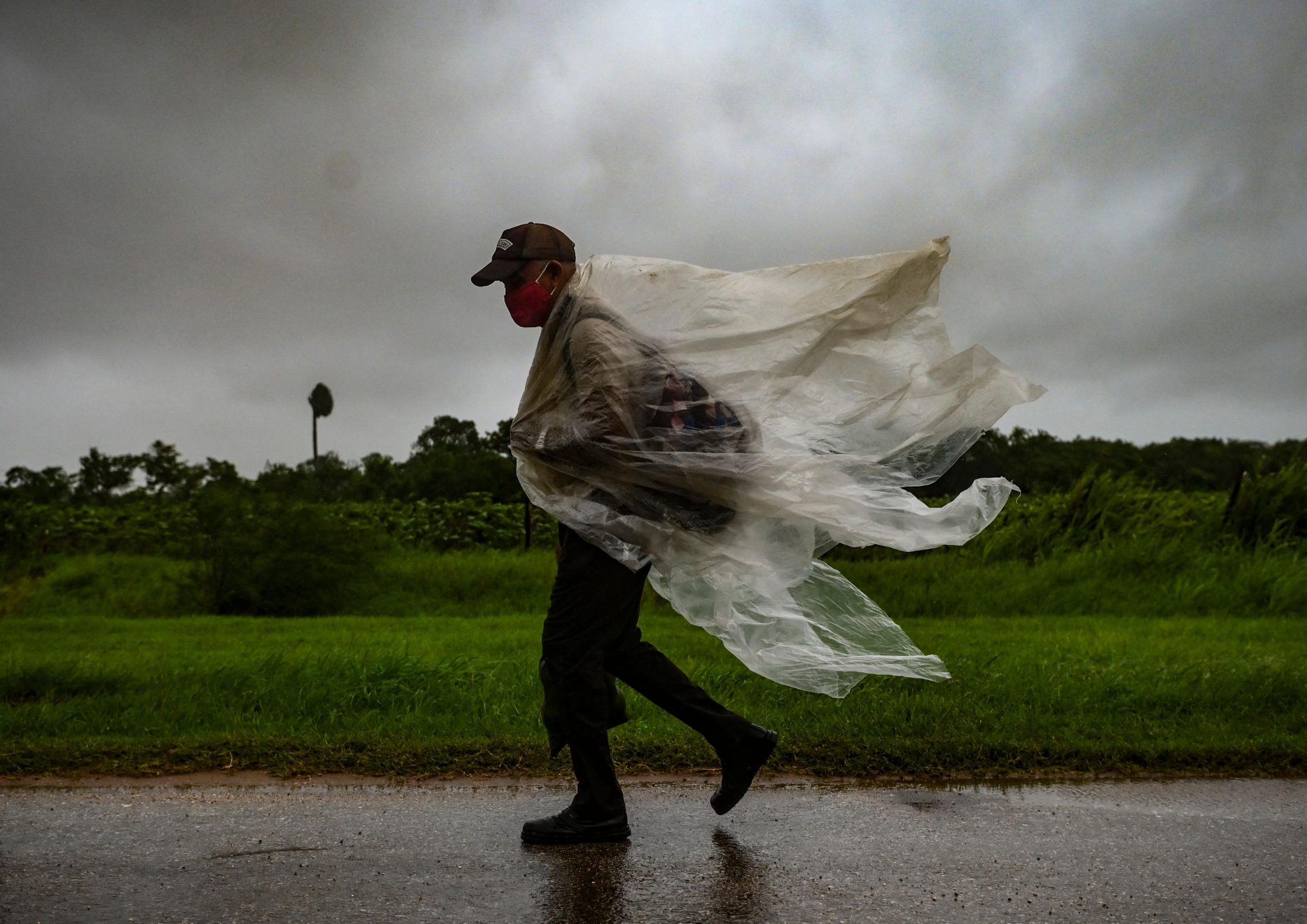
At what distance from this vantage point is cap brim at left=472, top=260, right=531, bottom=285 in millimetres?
4203

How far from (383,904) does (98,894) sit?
0.89 metres

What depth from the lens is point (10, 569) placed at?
16.3 metres

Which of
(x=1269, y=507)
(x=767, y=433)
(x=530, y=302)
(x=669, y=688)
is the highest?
(x=530, y=302)

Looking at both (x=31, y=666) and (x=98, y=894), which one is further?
(x=31, y=666)

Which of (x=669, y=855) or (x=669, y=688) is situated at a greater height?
(x=669, y=688)

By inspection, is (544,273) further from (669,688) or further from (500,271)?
(669,688)

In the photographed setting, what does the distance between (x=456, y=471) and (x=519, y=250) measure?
1598 cm

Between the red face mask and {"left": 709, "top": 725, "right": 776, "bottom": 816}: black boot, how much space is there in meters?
1.71

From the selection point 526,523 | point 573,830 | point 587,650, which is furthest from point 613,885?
point 526,523

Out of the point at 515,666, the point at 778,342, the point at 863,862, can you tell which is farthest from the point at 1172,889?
the point at 515,666

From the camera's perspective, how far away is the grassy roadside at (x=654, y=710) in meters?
5.41

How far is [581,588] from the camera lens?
4.12 m

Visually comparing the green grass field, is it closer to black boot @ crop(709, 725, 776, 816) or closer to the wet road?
the wet road

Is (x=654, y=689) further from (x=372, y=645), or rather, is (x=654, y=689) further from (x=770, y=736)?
(x=372, y=645)
